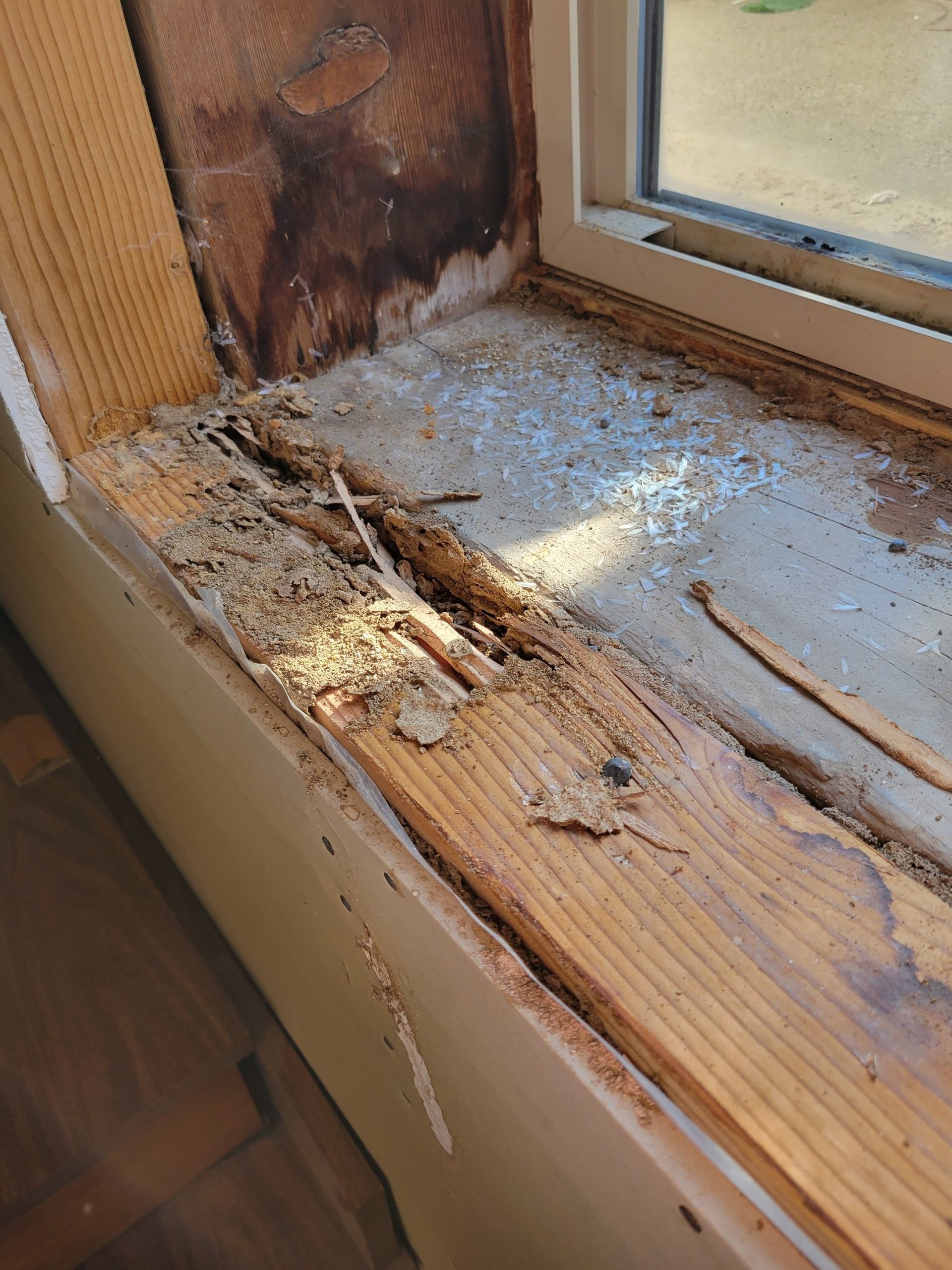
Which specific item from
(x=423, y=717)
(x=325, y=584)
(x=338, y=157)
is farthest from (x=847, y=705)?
(x=338, y=157)

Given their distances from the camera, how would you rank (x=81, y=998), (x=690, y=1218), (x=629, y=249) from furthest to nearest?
(x=81, y=998) < (x=629, y=249) < (x=690, y=1218)

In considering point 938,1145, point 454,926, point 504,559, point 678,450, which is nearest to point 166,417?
point 504,559

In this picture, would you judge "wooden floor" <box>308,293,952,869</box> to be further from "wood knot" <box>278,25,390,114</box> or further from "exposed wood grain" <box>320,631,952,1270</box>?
"wood knot" <box>278,25,390,114</box>

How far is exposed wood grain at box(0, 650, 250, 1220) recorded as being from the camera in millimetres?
1628

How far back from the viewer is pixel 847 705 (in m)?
0.80

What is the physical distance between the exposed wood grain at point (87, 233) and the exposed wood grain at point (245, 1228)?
135 cm

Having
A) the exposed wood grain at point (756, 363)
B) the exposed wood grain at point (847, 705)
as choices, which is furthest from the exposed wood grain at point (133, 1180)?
the exposed wood grain at point (756, 363)

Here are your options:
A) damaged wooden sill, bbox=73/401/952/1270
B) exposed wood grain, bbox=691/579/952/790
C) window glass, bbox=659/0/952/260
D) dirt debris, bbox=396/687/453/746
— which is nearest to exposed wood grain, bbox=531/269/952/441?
window glass, bbox=659/0/952/260

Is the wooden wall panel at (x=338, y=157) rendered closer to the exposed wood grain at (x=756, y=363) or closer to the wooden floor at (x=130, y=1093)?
the exposed wood grain at (x=756, y=363)

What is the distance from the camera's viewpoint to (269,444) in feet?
4.05

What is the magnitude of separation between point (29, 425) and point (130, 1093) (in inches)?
49.4

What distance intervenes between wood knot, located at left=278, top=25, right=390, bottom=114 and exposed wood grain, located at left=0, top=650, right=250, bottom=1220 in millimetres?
1606

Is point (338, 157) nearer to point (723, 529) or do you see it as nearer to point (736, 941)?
point (723, 529)

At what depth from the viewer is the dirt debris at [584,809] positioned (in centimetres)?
71
